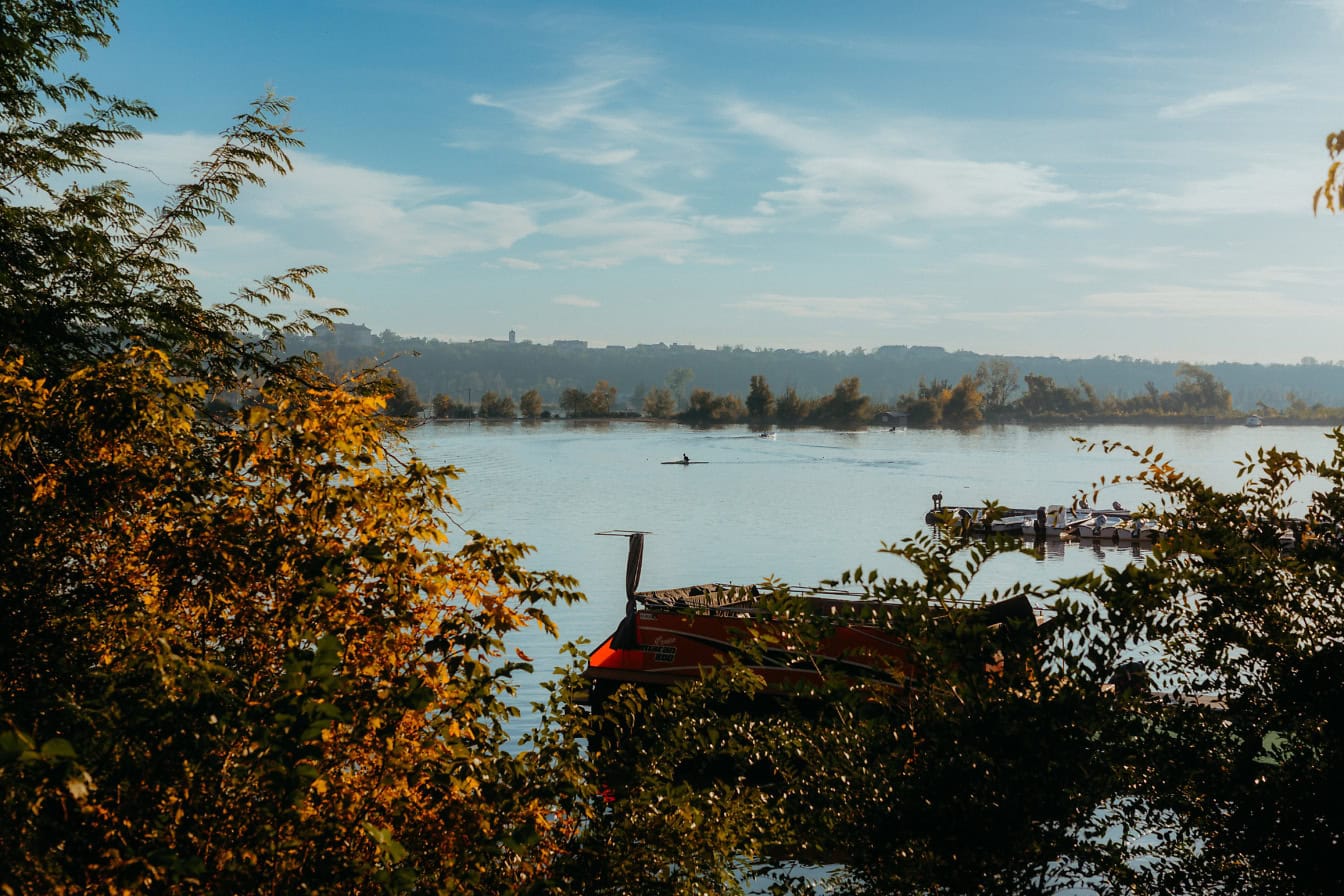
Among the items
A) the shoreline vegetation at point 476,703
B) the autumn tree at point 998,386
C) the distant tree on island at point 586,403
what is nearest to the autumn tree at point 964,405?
the autumn tree at point 998,386

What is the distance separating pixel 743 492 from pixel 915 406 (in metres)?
85.1

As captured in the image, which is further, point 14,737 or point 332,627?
point 332,627

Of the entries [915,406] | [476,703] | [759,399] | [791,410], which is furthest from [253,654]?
[915,406]

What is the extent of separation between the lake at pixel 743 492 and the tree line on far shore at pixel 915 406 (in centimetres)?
586

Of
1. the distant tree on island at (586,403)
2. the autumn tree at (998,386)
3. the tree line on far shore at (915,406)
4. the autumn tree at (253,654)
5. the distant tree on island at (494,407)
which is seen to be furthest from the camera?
the autumn tree at (998,386)

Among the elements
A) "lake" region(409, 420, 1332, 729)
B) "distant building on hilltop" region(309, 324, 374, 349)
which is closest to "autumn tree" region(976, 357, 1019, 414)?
"lake" region(409, 420, 1332, 729)

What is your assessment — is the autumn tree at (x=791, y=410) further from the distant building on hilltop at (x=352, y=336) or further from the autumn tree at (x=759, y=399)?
the distant building on hilltop at (x=352, y=336)

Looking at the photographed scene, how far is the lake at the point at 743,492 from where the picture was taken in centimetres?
4175

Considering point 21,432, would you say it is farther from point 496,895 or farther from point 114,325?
point 114,325

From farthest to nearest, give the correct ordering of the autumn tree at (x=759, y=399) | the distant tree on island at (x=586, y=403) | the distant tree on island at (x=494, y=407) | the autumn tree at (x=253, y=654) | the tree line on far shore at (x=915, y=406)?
the distant tree on island at (x=586, y=403) → the distant tree on island at (x=494, y=407) → the tree line on far shore at (x=915, y=406) → the autumn tree at (x=759, y=399) → the autumn tree at (x=253, y=654)

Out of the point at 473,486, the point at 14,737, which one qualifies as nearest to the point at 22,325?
the point at 14,737

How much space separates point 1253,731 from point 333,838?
335cm

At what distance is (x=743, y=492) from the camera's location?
72625 millimetres

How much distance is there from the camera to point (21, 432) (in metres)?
3.59
